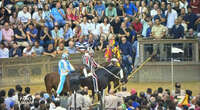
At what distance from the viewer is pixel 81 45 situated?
36.0 meters

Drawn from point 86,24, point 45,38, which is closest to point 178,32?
point 86,24

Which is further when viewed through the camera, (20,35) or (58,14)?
(58,14)

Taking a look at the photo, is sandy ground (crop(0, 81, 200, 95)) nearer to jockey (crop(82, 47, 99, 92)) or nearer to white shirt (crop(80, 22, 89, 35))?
white shirt (crop(80, 22, 89, 35))

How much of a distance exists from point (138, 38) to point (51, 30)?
4597 millimetres

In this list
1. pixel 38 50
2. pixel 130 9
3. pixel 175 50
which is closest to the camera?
pixel 175 50

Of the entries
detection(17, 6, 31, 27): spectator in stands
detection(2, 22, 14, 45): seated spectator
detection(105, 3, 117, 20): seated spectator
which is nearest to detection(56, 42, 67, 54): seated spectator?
detection(2, 22, 14, 45): seated spectator

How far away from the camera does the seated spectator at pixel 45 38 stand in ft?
120

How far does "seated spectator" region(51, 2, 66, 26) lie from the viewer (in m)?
37.9

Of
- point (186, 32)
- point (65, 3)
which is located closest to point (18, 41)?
point (65, 3)

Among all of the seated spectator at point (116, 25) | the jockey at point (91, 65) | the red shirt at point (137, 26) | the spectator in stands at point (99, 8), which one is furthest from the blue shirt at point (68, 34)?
the jockey at point (91, 65)

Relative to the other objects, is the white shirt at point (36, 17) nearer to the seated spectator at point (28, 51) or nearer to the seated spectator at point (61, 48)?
the seated spectator at point (28, 51)

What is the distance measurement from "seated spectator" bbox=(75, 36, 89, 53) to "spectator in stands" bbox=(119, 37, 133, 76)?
183 centimetres

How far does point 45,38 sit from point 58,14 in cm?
191

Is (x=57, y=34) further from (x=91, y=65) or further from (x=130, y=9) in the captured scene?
Result: (x=91, y=65)
